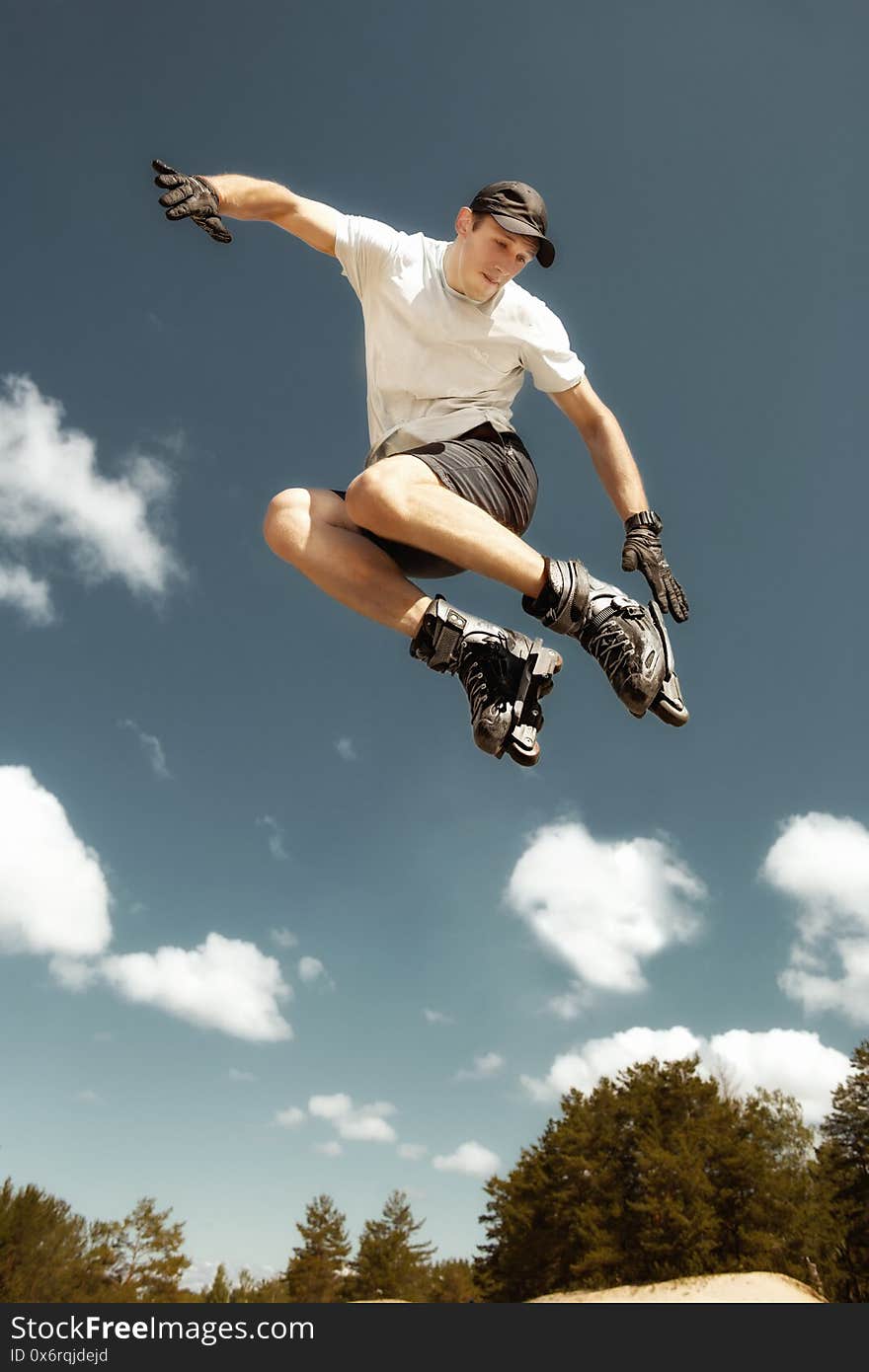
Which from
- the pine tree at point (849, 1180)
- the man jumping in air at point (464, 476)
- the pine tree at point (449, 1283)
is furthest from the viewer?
the pine tree at point (449, 1283)

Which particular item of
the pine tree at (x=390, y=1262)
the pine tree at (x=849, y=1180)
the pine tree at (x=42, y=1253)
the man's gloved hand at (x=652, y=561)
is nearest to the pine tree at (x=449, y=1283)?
the pine tree at (x=390, y=1262)

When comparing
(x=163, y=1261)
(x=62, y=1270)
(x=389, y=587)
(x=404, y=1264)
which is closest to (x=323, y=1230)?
(x=404, y=1264)

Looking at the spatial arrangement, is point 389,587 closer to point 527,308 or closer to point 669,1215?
point 527,308

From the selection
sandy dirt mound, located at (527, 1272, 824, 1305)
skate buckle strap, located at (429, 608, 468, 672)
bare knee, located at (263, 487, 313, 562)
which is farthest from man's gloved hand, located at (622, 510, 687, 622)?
sandy dirt mound, located at (527, 1272, 824, 1305)

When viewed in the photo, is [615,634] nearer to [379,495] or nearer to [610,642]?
[610,642]

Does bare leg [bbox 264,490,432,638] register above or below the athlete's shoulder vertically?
below

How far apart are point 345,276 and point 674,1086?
51433 millimetres

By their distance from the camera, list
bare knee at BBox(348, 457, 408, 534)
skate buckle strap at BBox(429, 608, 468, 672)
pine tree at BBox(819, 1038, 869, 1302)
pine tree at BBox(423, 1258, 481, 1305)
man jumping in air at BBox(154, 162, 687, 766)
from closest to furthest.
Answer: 1. bare knee at BBox(348, 457, 408, 534)
2. man jumping in air at BBox(154, 162, 687, 766)
3. skate buckle strap at BBox(429, 608, 468, 672)
4. pine tree at BBox(819, 1038, 869, 1302)
5. pine tree at BBox(423, 1258, 481, 1305)

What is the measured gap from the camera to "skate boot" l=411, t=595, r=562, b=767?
11.1ft

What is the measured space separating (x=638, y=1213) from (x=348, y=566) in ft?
163

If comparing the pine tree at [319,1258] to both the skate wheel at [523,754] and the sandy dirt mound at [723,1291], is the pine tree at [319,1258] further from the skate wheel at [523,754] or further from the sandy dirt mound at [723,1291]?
the skate wheel at [523,754]

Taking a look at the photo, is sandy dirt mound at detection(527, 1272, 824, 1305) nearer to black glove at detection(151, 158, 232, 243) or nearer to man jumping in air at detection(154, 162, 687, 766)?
man jumping in air at detection(154, 162, 687, 766)

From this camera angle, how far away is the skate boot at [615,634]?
350 centimetres

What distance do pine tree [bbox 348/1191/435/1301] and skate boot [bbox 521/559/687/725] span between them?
6673cm
